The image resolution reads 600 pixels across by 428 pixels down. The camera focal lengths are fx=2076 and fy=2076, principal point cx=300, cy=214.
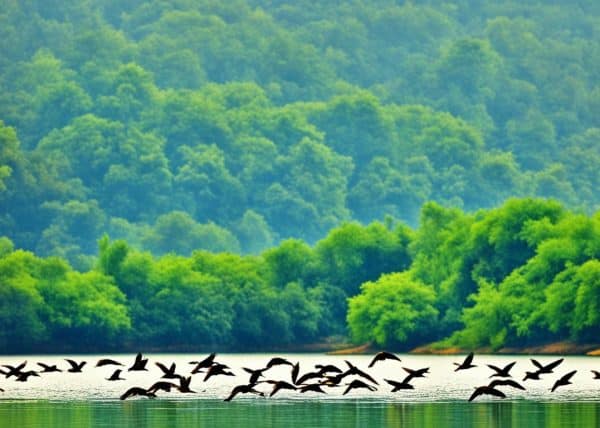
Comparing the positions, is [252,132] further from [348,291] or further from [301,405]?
[301,405]

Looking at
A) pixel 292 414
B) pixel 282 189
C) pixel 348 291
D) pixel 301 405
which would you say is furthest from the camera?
pixel 282 189

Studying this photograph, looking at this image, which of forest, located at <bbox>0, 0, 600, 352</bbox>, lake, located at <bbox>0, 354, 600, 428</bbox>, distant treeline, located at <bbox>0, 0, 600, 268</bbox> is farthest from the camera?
distant treeline, located at <bbox>0, 0, 600, 268</bbox>

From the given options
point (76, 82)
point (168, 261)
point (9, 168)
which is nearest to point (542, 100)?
point (76, 82)

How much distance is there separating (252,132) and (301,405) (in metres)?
122

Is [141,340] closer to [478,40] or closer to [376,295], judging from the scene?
[376,295]

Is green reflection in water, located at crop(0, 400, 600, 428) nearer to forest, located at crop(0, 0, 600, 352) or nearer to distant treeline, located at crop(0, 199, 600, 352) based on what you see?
distant treeline, located at crop(0, 199, 600, 352)

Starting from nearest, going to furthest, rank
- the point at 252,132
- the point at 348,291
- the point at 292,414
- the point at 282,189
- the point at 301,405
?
the point at 292,414 < the point at 301,405 < the point at 348,291 < the point at 282,189 < the point at 252,132

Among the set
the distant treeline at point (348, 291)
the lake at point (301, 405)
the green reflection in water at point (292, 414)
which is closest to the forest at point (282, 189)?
the distant treeline at point (348, 291)

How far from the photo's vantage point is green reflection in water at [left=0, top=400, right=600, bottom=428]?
43.2m

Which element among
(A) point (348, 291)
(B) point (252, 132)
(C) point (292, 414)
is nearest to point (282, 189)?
(B) point (252, 132)

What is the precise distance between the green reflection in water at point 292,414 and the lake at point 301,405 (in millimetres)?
21

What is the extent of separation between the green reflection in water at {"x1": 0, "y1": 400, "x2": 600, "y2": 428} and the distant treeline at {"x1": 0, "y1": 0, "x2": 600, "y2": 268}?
86960 mm

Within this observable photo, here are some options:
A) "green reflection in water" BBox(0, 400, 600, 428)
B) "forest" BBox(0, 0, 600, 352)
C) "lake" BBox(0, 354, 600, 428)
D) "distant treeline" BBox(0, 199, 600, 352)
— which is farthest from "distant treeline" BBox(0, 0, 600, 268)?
"green reflection in water" BBox(0, 400, 600, 428)

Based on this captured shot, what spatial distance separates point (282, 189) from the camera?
162750mm
